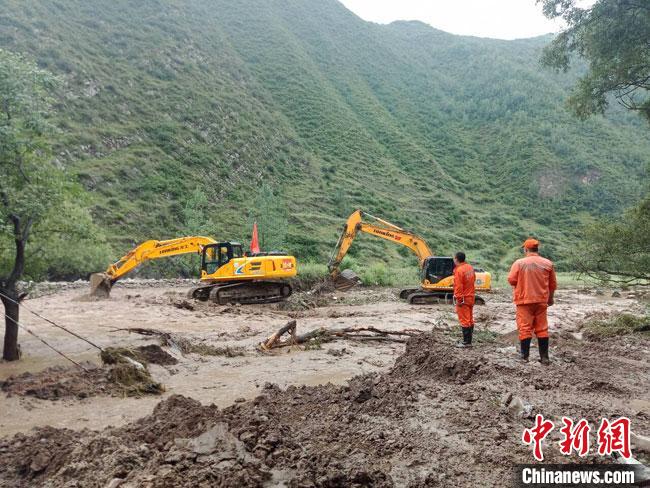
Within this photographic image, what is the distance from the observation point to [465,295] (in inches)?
342

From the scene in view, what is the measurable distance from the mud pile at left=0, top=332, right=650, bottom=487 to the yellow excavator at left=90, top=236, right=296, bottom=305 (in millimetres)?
11622

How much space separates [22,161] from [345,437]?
23.3 ft

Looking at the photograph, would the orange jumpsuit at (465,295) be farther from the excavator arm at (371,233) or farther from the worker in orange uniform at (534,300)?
the excavator arm at (371,233)

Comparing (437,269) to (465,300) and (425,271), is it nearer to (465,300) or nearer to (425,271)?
(425,271)

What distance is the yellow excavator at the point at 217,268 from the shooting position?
1747 cm

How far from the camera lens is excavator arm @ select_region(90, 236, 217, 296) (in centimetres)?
1731

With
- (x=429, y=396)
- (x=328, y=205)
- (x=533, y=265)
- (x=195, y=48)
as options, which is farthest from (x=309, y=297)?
(x=195, y=48)

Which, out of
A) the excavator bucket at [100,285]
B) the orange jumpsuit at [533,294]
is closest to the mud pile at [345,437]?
the orange jumpsuit at [533,294]

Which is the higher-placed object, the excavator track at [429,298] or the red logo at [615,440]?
the red logo at [615,440]

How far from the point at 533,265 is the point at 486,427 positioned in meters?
3.49

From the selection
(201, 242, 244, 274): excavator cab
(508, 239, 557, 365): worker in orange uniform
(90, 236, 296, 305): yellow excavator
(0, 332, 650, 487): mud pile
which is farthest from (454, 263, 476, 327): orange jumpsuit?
(201, 242, 244, 274): excavator cab

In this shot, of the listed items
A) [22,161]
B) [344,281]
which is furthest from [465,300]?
[344,281]

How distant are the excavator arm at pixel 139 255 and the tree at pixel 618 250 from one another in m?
13.0

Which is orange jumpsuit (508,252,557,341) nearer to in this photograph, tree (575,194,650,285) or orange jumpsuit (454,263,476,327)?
orange jumpsuit (454,263,476,327)
